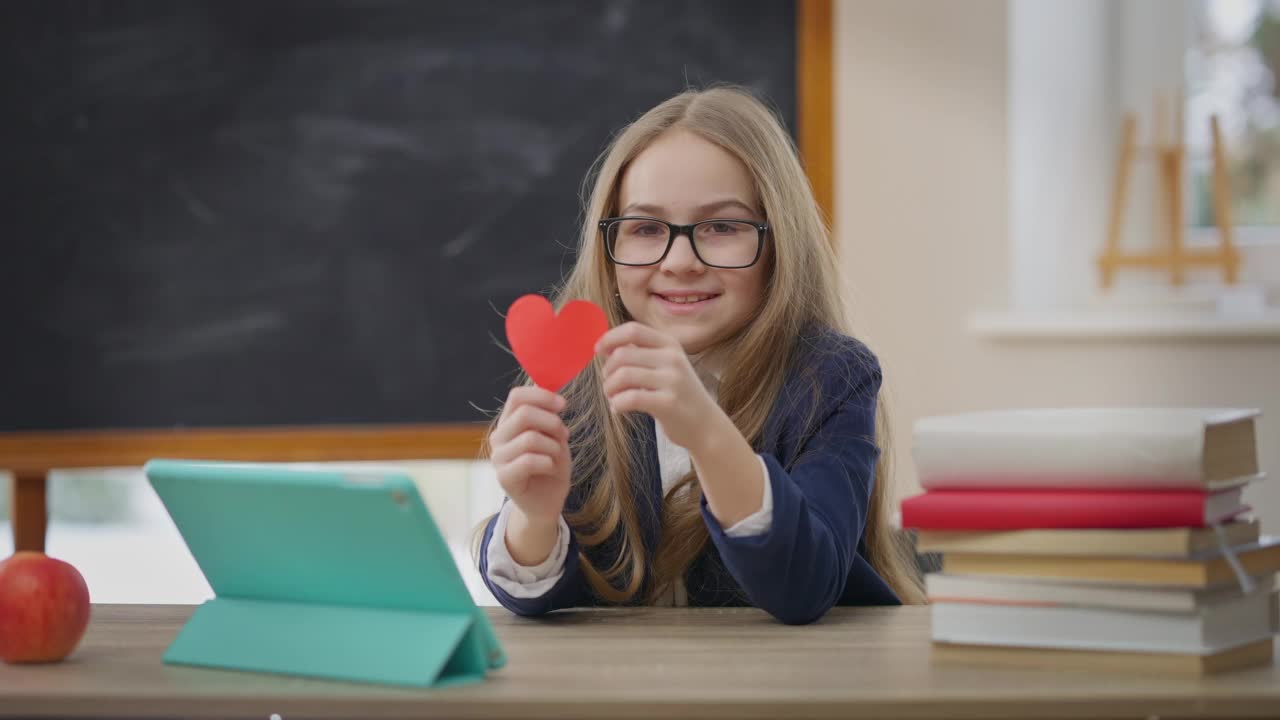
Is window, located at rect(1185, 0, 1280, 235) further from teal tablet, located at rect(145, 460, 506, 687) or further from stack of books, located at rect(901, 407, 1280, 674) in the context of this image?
teal tablet, located at rect(145, 460, 506, 687)

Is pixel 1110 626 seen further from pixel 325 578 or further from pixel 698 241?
pixel 698 241

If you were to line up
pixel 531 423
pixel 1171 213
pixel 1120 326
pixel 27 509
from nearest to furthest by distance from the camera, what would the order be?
pixel 531 423
pixel 27 509
pixel 1120 326
pixel 1171 213

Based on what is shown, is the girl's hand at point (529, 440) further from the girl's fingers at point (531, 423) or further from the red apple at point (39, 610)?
the red apple at point (39, 610)

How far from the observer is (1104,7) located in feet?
11.1

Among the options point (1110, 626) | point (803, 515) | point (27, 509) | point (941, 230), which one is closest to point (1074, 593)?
point (1110, 626)

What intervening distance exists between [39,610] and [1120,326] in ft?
8.54

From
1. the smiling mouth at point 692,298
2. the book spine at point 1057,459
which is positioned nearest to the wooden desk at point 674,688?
the book spine at point 1057,459

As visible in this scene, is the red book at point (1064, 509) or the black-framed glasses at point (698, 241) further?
the black-framed glasses at point (698, 241)

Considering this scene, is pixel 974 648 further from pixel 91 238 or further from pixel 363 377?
pixel 91 238

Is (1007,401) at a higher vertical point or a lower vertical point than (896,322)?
lower

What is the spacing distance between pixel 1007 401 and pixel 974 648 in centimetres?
221

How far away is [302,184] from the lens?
3.03 metres

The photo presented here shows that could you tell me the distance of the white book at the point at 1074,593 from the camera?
0.94m

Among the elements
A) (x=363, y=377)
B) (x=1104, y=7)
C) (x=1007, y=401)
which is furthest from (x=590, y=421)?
(x=1104, y=7)
